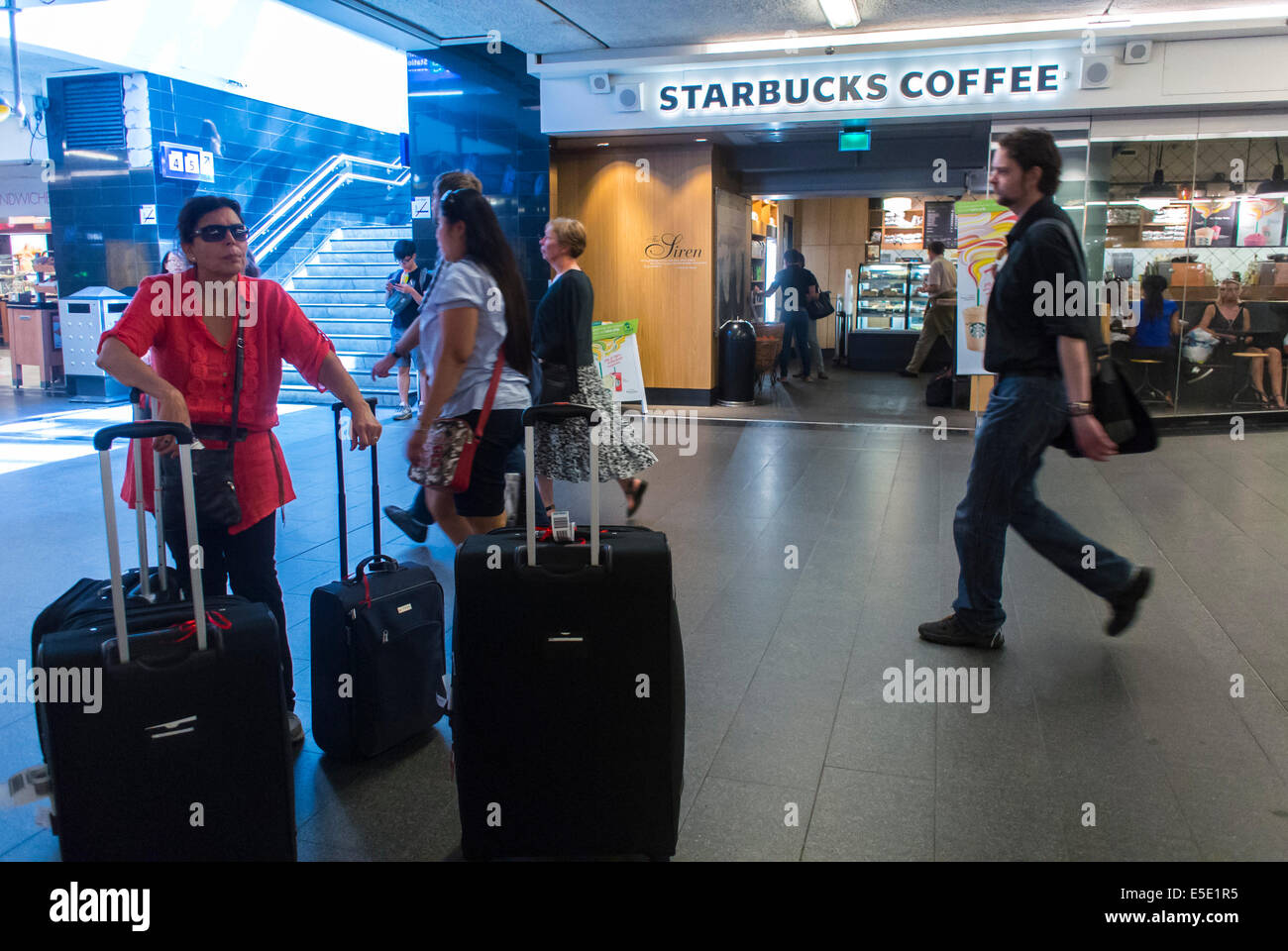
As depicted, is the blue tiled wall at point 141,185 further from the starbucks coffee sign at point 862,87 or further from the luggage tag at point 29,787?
the luggage tag at point 29,787

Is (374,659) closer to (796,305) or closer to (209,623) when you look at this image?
(209,623)

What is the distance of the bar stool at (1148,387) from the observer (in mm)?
8672

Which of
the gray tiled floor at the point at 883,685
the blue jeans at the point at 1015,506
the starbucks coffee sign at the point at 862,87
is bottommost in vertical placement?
the gray tiled floor at the point at 883,685

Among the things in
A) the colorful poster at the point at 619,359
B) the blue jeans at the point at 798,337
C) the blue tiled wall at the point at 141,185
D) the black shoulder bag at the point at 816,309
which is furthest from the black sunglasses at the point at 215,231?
the black shoulder bag at the point at 816,309

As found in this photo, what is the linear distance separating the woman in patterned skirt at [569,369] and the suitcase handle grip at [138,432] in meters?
2.61

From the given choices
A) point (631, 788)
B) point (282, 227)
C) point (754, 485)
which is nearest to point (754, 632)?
point (631, 788)

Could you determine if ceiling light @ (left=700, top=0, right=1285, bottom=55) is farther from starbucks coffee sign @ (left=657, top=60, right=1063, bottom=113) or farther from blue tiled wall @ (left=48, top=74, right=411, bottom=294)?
blue tiled wall @ (left=48, top=74, right=411, bottom=294)

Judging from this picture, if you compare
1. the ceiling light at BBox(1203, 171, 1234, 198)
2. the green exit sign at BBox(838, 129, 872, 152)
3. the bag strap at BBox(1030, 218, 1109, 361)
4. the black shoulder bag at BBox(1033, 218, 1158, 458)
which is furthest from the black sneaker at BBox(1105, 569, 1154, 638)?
the green exit sign at BBox(838, 129, 872, 152)

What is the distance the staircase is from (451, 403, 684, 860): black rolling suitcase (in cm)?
935

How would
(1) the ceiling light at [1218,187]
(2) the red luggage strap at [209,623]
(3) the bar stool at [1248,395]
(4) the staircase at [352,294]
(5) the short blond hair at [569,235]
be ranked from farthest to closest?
(4) the staircase at [352,294]
(3) the bar stool at [1248,395]
(1) the ceiling light at [1218,187]
(5) the short blond hair at [569,235]
(2) the red luggage strap at [209,623]

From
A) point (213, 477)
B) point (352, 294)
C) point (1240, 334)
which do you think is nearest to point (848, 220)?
point (1240, 334)

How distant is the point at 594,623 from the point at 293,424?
7512 millimetres

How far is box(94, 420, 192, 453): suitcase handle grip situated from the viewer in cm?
171

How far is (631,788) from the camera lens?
1971mm
